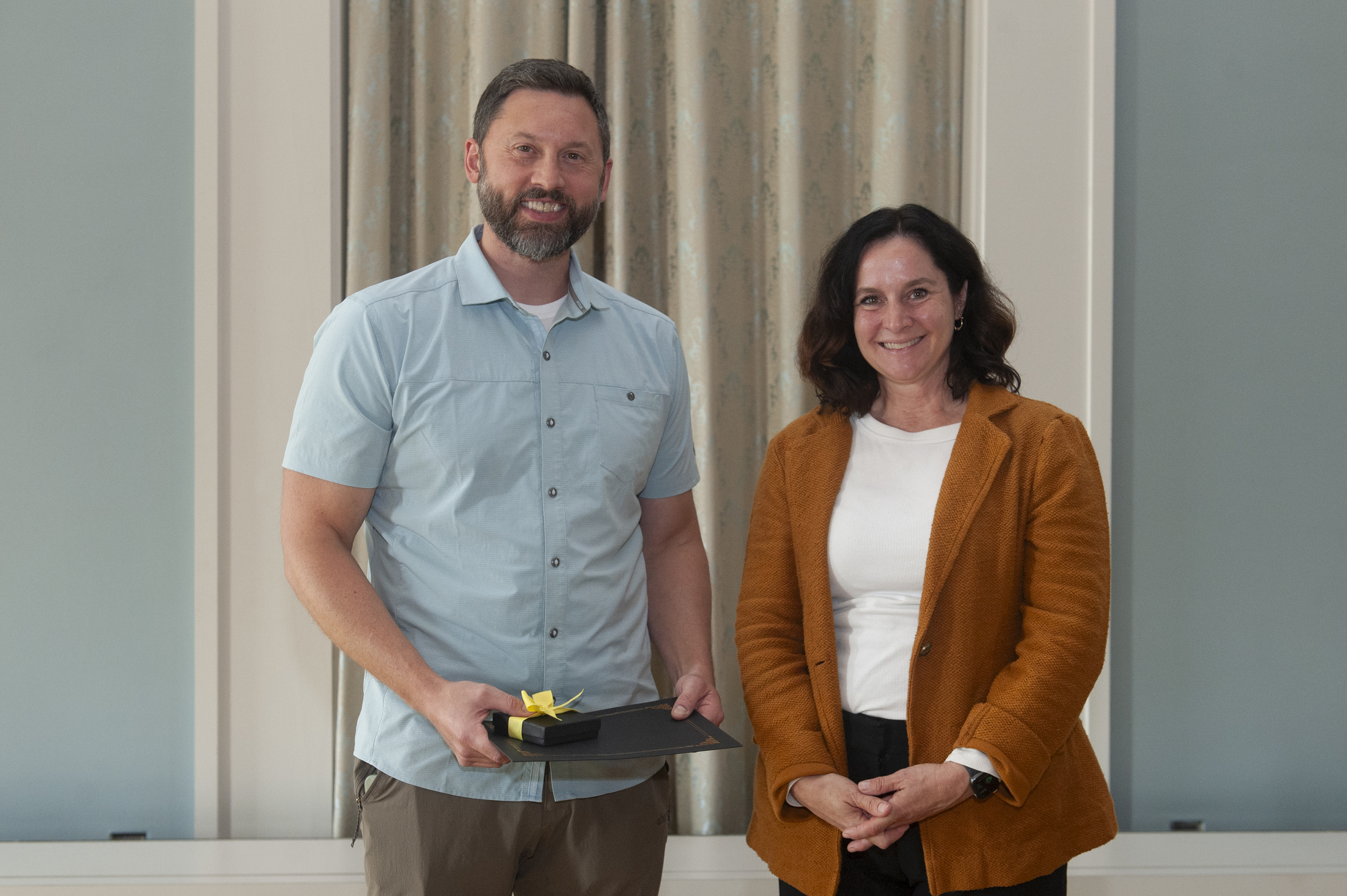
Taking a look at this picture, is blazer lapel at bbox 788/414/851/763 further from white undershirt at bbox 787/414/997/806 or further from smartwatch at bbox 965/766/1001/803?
smartwatch at bbox 965/766/1001/803

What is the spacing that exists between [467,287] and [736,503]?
1203 mm

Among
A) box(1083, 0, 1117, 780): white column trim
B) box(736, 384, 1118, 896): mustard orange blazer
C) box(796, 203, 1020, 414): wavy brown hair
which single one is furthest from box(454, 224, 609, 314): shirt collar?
box(1083, 0, 1117, 780): white column trim

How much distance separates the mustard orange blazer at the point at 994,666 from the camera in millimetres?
1271

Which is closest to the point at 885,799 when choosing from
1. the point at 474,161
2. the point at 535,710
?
the point at 535,710

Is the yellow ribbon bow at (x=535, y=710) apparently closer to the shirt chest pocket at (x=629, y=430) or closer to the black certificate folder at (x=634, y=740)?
Answer: the black certificate folder at (x=634, y=740)

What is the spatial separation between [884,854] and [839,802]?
13 cm

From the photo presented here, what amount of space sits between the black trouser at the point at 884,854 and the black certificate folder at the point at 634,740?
259 mm

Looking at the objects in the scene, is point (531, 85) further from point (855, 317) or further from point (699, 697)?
point (699, 697)

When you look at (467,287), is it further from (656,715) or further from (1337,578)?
(1337,578)

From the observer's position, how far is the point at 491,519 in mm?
1289

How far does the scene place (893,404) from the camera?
150cm

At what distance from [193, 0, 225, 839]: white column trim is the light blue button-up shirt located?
1078 millimetres

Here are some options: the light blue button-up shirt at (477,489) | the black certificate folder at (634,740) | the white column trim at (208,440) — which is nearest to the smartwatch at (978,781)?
the black certificate folder at (634,740)

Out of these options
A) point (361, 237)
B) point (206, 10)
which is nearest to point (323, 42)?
point (206, 10)
